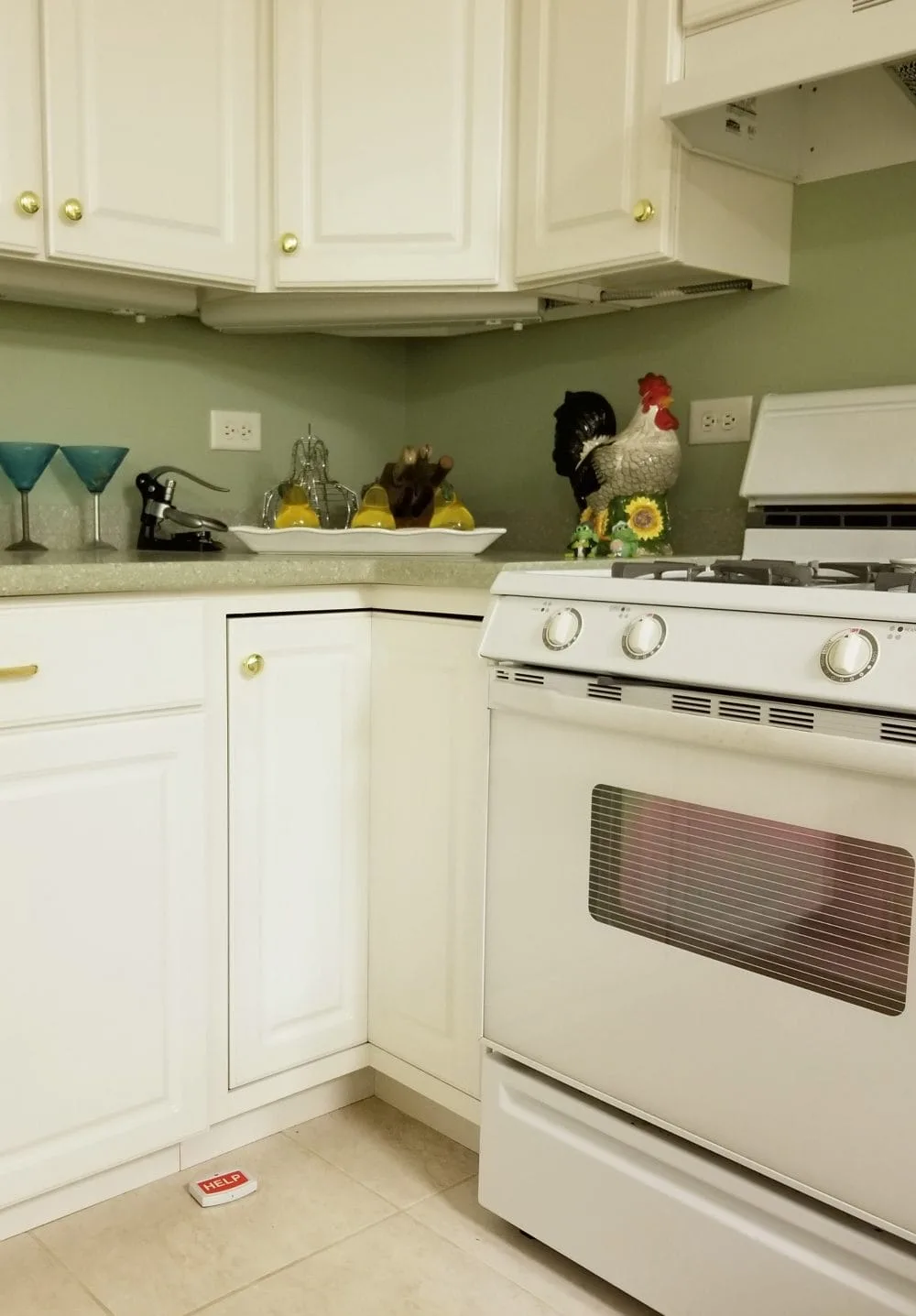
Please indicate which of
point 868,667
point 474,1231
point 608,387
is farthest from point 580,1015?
point 608,387

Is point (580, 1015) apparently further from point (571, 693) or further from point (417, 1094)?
point (417, 1094)

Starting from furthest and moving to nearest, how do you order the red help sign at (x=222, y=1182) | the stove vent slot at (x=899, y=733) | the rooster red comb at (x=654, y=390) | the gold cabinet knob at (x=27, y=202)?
the rooster red comb at (x=654, y=390) → the gold cabinet knob at (x=27, y=202) → the red help sign at (x=222, y=1182) → the stove vent slot at (x=899, y=733)

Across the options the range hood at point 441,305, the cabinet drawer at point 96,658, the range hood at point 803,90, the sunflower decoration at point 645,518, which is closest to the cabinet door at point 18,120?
the range hood at point 441,305

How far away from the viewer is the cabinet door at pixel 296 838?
1658 mm

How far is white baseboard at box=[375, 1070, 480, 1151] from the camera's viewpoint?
1.76 metres

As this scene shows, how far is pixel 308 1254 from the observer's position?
1.51 m

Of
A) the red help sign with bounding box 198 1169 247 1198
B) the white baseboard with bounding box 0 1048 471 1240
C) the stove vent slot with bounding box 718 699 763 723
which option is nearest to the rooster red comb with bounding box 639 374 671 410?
the stove vent slot with bounding box 718 699 763 723

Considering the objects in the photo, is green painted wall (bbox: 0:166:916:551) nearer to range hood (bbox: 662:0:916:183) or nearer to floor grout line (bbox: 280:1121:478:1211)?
range hood (bbox: 662:0:916:183)

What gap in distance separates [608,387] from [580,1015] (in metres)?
1.29

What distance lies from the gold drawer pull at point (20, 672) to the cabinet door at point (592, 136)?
1.07 meters

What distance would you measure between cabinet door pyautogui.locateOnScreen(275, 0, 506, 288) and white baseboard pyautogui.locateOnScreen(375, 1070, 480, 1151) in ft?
4.51

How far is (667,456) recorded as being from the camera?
195 cm

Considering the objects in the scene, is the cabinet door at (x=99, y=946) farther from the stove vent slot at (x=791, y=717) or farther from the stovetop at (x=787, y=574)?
the stove vent slot at (x=791, y=717)

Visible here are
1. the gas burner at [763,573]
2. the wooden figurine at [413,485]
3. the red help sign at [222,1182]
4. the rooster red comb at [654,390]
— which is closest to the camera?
the gas burner at [763,573]
